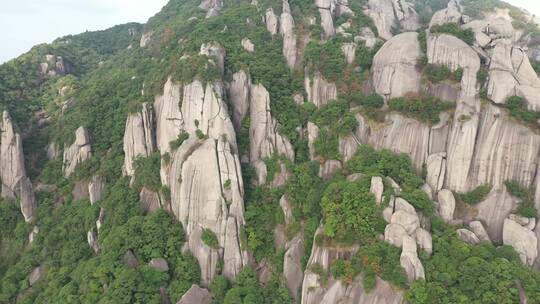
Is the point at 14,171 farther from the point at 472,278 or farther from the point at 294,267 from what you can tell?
the point at 472,278

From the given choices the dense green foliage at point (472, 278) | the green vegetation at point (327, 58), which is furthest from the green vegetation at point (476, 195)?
the green vegetation at point (327, 58)

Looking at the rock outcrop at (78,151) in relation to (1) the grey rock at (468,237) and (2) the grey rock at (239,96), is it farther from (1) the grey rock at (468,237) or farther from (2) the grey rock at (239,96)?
(1) the grey rock at (468,237)

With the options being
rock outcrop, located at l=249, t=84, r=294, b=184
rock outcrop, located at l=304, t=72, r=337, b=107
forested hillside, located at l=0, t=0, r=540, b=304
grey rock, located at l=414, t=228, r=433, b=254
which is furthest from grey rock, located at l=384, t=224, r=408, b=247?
rock outcrop, located at l=304, t=72, r=337, b=107

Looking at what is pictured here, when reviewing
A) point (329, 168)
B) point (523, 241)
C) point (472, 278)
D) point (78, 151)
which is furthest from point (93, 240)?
point (523, 241)

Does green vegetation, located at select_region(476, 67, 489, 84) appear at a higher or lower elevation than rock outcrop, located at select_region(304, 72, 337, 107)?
higher

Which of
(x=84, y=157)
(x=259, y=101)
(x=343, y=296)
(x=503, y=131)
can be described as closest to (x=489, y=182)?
(x=503, y=131)

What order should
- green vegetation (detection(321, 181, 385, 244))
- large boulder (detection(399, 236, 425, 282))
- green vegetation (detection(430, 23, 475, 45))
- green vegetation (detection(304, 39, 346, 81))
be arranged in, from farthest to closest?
green vegetation (detection(304, 39, 346, 81)) → green vegetation (detection(430, 23, 475, 45)) → green vegetation (detection(321, 181, 385, 244)) → large boulder (detection(399, 236, 425, 282))

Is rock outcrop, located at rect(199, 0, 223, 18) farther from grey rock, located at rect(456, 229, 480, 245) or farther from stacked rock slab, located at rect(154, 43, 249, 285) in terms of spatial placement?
grey rock, located at rect(456, 229, 480, 245)
